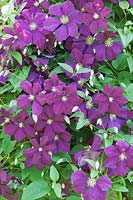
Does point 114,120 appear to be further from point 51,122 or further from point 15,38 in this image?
point 15,38

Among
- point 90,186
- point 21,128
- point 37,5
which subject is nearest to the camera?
point 90,186

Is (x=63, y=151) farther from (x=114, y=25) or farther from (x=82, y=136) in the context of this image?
(x=114, y=25)

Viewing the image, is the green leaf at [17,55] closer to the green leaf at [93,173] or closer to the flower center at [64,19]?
the flower center at [64,19]

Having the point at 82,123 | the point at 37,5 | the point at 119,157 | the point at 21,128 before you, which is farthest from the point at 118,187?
the point at 37,5

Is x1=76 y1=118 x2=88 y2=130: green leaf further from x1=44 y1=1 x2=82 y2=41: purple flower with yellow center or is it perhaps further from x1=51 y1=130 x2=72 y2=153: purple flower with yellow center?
x1=44 y1=1 x2=82 y2=41: purple flower with yellow center

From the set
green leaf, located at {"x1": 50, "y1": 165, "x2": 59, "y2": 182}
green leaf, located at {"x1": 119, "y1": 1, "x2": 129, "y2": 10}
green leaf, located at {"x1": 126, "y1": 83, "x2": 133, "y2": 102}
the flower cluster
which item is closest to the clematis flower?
the flower cluster

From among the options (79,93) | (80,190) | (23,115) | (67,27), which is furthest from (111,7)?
(80,190)
